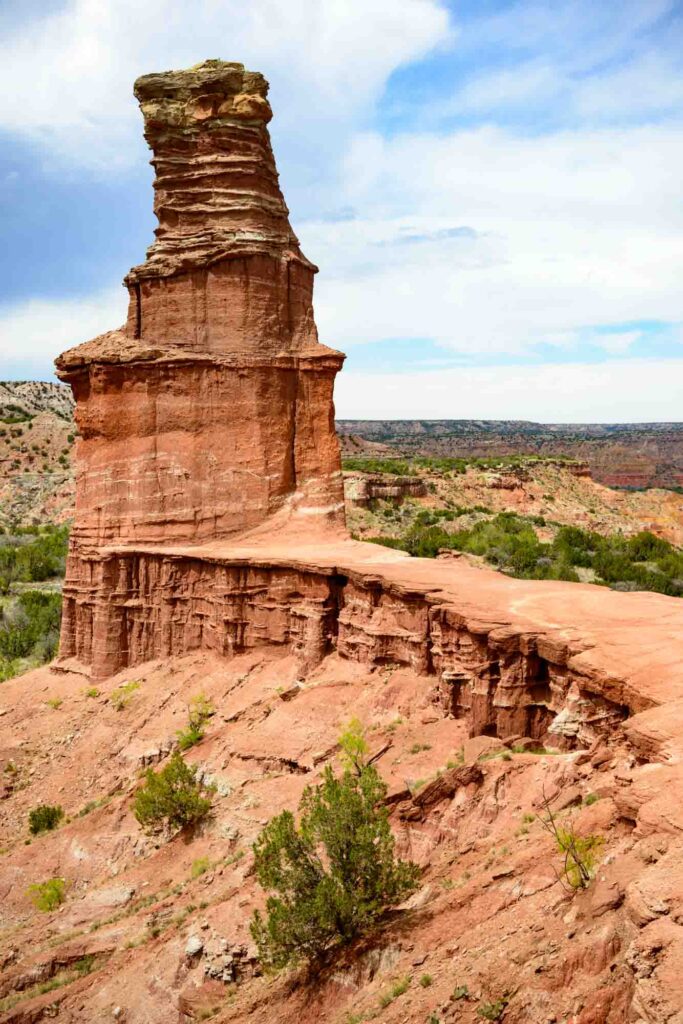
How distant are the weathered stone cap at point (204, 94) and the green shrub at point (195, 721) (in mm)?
17547

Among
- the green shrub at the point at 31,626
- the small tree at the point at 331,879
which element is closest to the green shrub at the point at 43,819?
the small tree at the point at 331,879

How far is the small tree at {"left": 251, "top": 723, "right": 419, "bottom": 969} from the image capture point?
39.5ft

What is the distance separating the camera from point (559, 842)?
1016 centimetres

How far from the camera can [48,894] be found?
17594 mm

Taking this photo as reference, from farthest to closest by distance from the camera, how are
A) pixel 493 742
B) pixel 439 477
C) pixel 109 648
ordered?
pixel 439 477, pixel 109 648, pixel 493 742

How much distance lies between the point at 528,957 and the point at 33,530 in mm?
65537

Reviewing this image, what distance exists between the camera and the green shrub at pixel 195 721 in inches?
796

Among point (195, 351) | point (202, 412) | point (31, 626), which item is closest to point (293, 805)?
point (202, 412)

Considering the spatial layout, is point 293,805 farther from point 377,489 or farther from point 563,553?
point 377,489

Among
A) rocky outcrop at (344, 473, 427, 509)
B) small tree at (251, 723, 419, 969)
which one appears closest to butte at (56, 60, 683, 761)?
small tree at (251, 723, 419, 969)

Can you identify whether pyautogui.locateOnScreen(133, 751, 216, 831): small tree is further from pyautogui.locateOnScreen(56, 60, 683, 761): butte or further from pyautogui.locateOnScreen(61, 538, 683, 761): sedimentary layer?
pyautogui.locateOnScreen(56, 60, 683, 761): butte

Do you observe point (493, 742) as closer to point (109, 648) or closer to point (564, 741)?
point (564, 741)

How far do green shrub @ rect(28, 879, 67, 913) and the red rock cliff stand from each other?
10.0m

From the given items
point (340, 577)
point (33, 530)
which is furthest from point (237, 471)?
point (33, 530)
